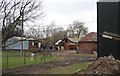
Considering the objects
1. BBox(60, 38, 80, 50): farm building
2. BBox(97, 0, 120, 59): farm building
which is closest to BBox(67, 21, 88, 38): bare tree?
BBox(60, 38, 80, 50): farm building

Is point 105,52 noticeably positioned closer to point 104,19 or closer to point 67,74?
point 104,19

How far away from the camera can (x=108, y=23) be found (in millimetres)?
25125

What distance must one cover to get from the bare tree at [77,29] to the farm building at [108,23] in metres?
82.4

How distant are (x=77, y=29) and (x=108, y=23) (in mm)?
87312

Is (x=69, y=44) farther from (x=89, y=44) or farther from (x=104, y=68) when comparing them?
(x=104, y=68)

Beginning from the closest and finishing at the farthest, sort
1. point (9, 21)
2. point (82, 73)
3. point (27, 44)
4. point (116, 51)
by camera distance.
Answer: point (82, 73) → point (116, 51) → point (9, 21) → point (27, 44)

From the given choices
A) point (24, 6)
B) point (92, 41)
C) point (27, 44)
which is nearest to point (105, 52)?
point (24, 6)

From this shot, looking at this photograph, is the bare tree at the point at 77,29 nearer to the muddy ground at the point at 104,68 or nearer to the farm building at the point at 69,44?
the farm building at the point at 69,44

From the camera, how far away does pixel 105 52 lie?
2547cm

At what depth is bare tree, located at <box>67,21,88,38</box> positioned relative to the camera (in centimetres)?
11038

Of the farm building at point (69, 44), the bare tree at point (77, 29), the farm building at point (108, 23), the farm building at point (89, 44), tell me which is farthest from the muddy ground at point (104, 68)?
the bare tree at point (77, 29)

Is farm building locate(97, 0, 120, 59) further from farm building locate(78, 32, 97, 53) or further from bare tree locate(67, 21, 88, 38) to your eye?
bare tree locate(67, 21, 88, 38)

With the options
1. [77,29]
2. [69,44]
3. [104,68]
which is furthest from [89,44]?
[104,68]

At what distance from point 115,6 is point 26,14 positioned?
10698mm
